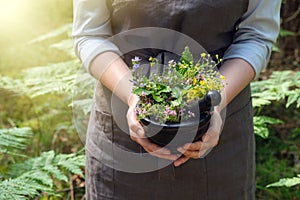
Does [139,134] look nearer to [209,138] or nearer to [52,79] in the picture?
[209,138]

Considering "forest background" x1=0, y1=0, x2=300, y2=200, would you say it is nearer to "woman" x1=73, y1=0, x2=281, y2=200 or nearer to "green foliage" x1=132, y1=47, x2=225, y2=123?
"woman" x1=73, y1=0, x2=281, y2=200

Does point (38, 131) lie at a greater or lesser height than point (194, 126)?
lesser

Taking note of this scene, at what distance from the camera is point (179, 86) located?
3.65ft

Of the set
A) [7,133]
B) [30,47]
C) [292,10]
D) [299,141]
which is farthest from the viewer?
[30,47]

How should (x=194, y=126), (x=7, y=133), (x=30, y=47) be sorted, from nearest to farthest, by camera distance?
(x=194, y=126)
(x=7, y=133)
(x=30, y=47)

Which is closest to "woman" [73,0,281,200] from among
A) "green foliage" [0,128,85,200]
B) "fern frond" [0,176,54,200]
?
"fern frond" [0,176,54,200]

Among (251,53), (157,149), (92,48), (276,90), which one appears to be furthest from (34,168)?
(276,90)

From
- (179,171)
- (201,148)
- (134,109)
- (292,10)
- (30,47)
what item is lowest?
(30,47)

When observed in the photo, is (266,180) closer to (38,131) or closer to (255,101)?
(255,101)

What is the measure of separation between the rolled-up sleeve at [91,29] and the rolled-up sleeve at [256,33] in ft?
1.16

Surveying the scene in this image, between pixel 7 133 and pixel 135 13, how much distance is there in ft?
3.58

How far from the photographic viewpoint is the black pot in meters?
1.07

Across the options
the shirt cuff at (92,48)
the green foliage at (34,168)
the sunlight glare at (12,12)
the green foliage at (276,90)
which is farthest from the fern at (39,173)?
the sunlight glare at (12,12)

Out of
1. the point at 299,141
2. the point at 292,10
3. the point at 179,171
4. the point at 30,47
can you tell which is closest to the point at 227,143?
the point at 179,171
